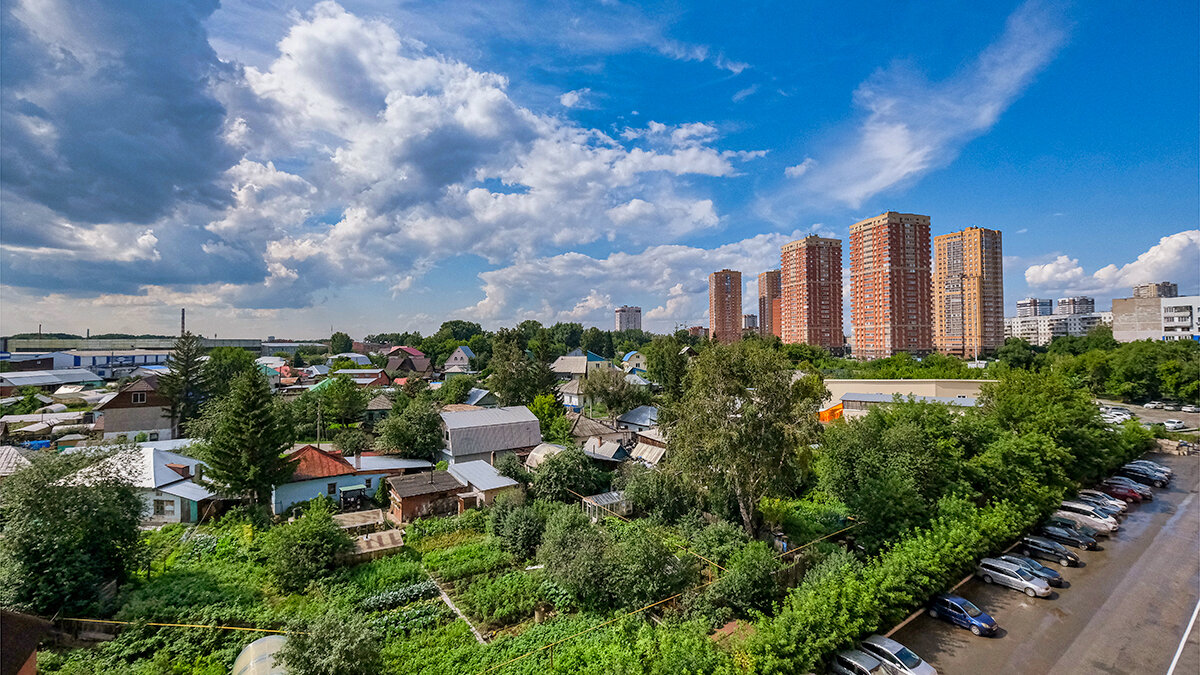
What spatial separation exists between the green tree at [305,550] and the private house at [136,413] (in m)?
27.5

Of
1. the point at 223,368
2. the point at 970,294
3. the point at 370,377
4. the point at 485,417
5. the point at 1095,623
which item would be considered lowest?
the point at 1095,623

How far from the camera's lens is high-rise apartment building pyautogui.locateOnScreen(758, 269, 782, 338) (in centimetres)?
9349

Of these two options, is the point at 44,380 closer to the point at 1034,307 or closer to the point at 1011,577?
the point at 1011,577

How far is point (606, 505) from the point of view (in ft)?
64.3

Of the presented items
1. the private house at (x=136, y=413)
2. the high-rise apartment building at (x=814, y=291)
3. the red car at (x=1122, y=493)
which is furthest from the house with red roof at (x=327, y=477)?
the high-rise apartment building at (x=814, y=291)

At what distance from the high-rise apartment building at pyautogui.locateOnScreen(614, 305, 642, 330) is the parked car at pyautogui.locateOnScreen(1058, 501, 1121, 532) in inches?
5441

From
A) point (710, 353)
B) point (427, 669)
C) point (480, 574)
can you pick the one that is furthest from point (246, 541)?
point (710, 353)

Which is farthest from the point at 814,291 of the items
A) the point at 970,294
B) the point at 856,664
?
the point at 856,664

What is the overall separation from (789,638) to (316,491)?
66.4 ft

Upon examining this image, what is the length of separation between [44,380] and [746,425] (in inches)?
3003

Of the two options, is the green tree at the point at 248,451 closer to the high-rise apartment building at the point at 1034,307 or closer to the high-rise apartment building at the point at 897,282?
the high-rise apartment building at the point at 897,282

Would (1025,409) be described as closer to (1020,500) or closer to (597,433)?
(1020,500)

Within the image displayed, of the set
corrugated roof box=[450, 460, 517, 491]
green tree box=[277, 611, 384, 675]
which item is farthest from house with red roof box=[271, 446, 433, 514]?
green tree box=[277, 611, 384, 675]

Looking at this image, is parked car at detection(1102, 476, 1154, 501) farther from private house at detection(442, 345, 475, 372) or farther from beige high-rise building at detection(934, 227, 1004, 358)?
private house at detection(442, 345, 475, 372)
